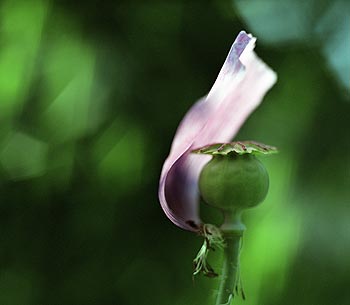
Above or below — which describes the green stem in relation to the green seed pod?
below

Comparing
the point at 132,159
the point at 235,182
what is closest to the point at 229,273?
the point at 235,182

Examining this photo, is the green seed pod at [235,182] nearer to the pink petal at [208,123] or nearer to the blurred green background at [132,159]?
the pink petal at [208,123]

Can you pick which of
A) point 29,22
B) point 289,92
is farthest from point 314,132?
point 29,22

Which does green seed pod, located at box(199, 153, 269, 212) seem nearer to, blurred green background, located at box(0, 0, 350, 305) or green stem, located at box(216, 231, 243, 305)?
green stem, located at box(216, 231, 243, 305)

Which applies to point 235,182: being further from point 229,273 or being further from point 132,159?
point 132,159

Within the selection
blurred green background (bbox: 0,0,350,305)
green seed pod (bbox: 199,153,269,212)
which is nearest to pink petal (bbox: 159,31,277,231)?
green seed pod (bbox: 199,153,269,212)

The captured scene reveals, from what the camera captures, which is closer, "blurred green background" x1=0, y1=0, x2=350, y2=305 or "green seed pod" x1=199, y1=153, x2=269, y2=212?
"green seed pod" x1=199, y1=153, x2=269, y2=212

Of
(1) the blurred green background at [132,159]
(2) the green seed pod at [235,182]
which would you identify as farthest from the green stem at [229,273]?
(1) the blurred green background at [132,159]
